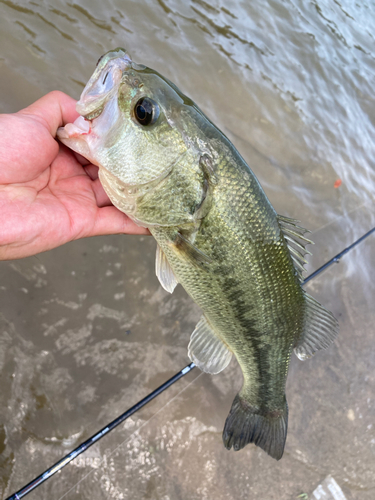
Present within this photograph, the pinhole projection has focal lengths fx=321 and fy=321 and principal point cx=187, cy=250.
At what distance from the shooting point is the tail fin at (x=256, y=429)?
230cm

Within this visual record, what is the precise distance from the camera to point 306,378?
141 inches

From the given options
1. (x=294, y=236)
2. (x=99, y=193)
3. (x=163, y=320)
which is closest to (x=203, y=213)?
(x=294, y=236)

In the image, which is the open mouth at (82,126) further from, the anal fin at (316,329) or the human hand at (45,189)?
the anal fin at (316,329)

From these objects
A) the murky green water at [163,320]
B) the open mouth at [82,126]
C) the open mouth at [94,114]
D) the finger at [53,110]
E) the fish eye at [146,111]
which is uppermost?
the fish eye at [146,111]

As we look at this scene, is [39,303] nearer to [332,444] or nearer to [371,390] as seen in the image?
[332,444]

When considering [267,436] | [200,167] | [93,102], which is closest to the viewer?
[93,102]

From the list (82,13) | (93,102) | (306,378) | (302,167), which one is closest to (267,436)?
(306,378)

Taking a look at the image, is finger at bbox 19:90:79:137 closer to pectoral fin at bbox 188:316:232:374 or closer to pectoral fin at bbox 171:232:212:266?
pectoral fin at bbox 171:232:212:266

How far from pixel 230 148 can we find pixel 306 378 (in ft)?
9.44

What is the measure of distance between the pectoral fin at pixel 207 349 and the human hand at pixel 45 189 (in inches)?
34.2

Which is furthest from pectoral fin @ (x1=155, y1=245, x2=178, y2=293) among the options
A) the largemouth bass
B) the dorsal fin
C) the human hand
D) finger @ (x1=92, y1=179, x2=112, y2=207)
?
the dorsal fin

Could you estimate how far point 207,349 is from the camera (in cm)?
231

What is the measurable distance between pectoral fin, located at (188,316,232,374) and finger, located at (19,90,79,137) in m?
1.61

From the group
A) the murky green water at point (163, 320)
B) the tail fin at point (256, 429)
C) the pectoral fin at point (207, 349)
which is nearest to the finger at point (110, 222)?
the murky green water at point (163, 320)
